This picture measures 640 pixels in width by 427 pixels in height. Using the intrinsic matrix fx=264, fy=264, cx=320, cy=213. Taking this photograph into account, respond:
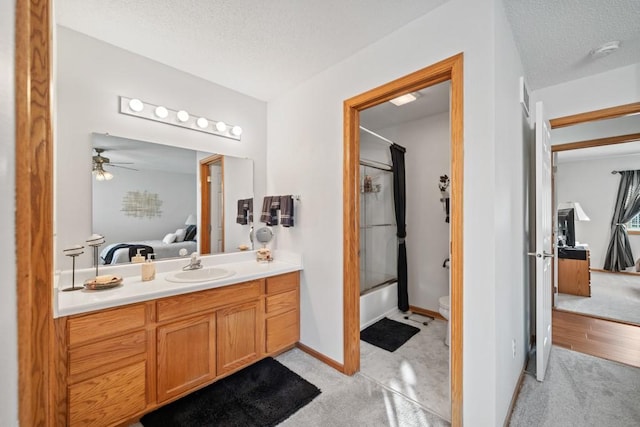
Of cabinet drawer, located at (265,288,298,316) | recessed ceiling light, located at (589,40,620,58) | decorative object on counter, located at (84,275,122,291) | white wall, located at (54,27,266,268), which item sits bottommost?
cabinet drawer, located at (265,288,298,316)

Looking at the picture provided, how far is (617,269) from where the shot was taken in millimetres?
5410

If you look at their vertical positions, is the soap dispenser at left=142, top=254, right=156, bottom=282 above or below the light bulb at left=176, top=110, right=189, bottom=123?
below

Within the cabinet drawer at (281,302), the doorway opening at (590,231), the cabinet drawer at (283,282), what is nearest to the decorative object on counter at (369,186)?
the cabinet drawer at (283,282)

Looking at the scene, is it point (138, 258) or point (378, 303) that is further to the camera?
point (378, 303)

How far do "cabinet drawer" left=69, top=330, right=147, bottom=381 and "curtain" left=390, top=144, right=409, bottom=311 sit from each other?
2873mm

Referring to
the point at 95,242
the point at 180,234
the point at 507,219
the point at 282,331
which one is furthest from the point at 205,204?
the point at 507,219

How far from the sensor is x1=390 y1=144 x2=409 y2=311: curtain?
350cm

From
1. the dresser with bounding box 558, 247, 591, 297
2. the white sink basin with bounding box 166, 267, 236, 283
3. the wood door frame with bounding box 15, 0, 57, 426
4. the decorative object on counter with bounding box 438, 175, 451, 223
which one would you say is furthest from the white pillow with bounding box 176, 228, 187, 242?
the dresser with bounding box 558, 247, 591, 297

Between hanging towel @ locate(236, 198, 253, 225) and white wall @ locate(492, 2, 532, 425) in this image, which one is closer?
white wall @ locate(492, 2, 532, 425)

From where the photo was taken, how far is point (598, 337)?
9.07 ft

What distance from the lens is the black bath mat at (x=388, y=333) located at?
2.68 metres

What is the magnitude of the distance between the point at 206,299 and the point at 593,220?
778 centimetres

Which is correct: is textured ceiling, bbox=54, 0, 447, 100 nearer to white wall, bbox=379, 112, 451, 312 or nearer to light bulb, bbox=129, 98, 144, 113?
light bulb, bbox=129, 98, 144, 113

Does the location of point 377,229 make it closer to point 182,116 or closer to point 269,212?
point 269,212
